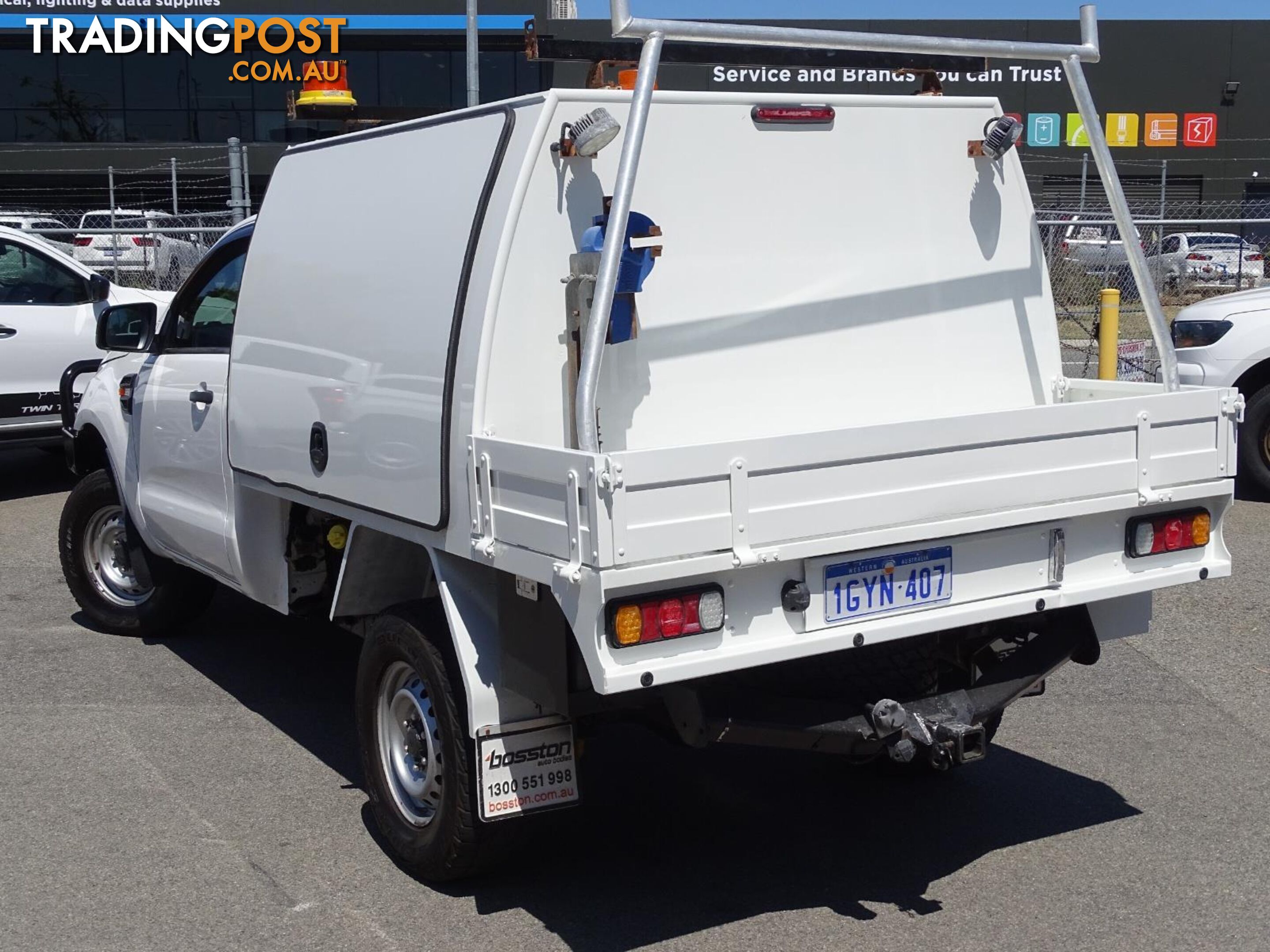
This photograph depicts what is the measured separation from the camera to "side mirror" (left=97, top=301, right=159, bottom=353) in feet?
21.9

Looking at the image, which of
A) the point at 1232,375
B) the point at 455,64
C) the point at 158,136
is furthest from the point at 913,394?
the point at 158,136

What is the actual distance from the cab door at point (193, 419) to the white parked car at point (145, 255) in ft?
33.1

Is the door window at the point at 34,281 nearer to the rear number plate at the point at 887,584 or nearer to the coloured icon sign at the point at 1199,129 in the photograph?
the rear number plate at the point at 887,584

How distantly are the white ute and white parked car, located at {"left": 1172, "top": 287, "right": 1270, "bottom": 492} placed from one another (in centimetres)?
556

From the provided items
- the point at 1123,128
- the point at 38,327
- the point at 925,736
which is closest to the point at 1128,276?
the point at 38,327

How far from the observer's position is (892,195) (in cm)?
486

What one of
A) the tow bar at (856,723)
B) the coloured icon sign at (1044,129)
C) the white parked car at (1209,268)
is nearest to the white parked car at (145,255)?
the white parked car at (1209,268)

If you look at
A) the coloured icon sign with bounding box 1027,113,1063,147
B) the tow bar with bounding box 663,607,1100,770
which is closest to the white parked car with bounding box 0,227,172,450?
the tow bar with bounding box 663,607,1100,770

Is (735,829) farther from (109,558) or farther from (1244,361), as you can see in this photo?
(1244,361)

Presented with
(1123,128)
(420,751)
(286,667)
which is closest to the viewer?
(420,751)

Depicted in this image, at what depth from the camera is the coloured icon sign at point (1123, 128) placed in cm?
3959

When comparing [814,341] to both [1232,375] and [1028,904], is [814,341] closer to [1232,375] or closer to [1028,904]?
[1028,904]

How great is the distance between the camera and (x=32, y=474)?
496 inches

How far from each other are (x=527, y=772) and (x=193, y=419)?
263cm
